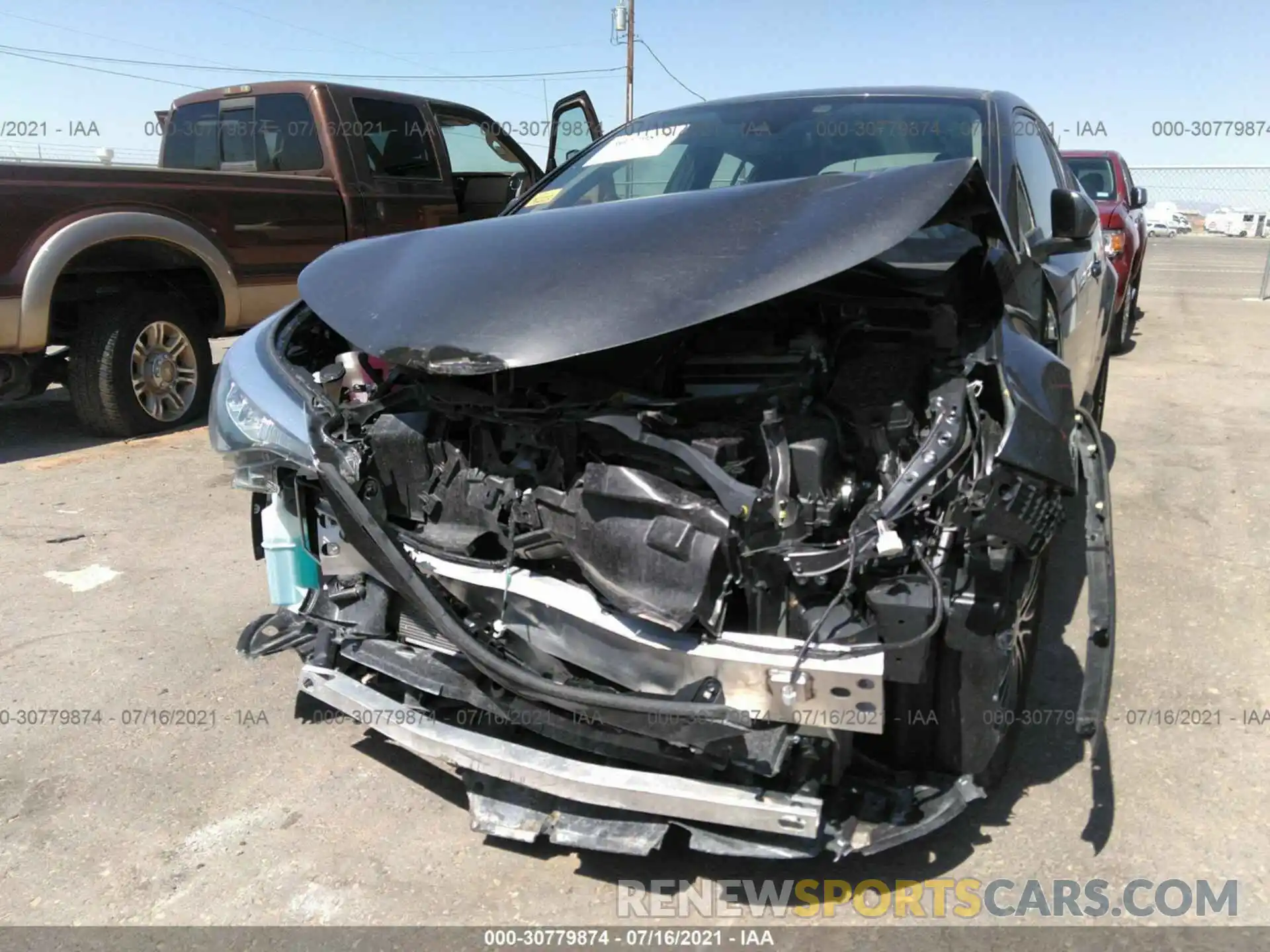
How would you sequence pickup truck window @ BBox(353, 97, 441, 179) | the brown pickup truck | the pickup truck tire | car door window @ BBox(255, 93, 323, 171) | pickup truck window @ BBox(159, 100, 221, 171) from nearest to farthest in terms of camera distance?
the brown pickup truck < the pickup truck tire < car door window @ BBox(255, 93, 323, 171) < pickup truck window @ BBox(353, 97, 441, 179) < pickup truck window @ BBox(159, 100, 221, 171)

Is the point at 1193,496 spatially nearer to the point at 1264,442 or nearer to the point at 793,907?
the point at 1264,442

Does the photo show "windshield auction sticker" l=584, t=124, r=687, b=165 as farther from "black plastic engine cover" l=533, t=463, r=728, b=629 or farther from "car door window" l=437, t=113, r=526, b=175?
"car door window" l=437, t=113, r=526, b=175

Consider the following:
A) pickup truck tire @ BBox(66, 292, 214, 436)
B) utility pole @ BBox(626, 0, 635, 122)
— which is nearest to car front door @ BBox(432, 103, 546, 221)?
pickup truck tire @ BBox(66, 292, 214, 436)

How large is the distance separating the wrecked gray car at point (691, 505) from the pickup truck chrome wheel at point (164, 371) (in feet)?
12.7

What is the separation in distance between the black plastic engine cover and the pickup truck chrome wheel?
490 centimetres

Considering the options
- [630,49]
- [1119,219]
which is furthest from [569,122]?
[630,49]

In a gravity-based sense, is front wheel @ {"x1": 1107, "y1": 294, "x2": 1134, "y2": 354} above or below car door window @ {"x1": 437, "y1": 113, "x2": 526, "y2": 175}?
below

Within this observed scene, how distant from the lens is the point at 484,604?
2350mm

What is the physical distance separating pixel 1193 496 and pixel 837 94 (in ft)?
9.24

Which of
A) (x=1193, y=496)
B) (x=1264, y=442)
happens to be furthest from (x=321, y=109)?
(x=1264, y=442)

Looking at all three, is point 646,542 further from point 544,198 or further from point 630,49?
point 630,49

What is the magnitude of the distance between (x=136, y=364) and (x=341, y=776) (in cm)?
438

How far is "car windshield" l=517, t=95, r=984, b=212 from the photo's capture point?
340cm

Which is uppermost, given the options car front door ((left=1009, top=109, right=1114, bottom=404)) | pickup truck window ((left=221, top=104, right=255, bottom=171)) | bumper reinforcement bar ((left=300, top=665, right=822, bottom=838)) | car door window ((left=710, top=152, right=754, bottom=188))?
pickup truck window ((left=221, top=104, right=255, bottom=171))
